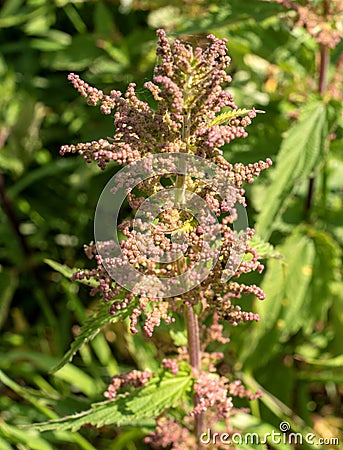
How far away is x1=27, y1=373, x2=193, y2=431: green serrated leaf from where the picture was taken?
1.52 m

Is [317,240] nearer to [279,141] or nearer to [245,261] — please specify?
[279,141]

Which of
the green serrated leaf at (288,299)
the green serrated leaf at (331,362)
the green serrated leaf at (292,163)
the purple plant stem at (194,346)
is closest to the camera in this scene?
the purple plant stem at (194,346)

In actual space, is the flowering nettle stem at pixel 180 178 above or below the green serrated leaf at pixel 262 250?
above

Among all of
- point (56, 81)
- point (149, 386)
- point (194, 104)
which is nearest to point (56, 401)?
point (149, 386)

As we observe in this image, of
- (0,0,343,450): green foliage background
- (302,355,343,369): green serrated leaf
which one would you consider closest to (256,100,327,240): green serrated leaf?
(0,0,343,450): green foliage background

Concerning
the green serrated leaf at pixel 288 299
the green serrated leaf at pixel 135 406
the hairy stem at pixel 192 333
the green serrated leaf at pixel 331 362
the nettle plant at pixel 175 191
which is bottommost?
the green serrated leaf at pixel 331 362

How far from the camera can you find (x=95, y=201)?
3039mm

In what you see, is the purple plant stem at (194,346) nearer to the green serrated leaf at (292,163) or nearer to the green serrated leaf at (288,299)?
the green serrated leaf at (292,163)

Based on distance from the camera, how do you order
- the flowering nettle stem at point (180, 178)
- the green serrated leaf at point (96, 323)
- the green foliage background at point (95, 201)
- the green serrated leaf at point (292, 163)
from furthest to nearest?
the green foliage background at point (95, 201) → the green serrated leaf at point (292, 163) → the green serrated leaf at point (96, 323) → the flowering nettle stem at point (180, 178)

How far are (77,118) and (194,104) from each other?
205 cm

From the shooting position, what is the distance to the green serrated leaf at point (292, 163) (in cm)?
204

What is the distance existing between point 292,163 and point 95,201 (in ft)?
4.00

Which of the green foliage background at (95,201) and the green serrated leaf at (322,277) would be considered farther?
the green serrated leaf at (322,277)

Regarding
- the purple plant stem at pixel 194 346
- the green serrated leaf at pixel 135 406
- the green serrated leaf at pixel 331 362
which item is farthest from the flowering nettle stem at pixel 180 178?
the green serrated leaf at pixel 331 362
